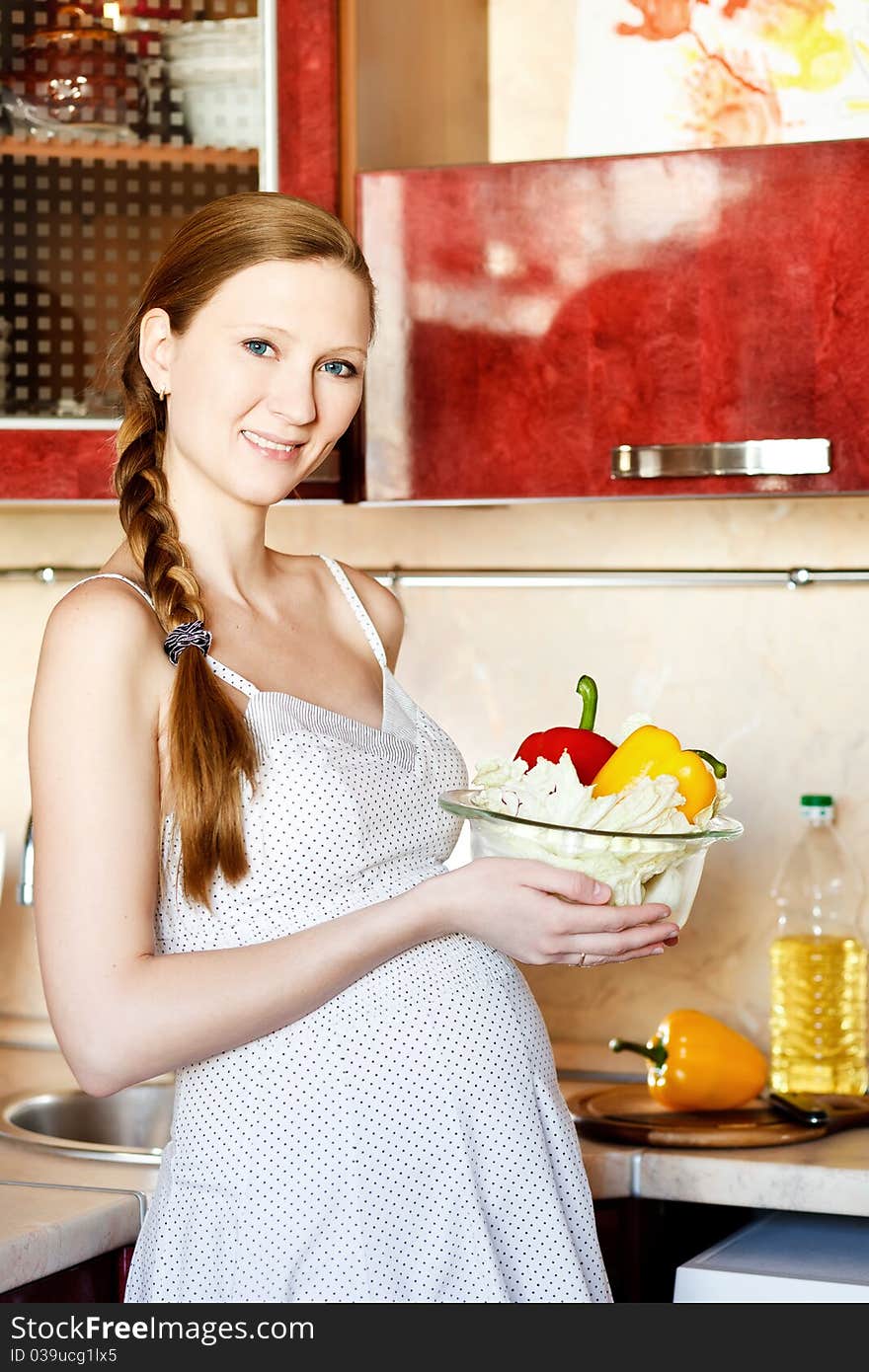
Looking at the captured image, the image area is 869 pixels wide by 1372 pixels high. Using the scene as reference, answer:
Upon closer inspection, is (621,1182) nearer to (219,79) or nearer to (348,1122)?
(348,1122)

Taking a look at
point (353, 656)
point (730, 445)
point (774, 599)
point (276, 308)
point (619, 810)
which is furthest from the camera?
point (774, 599)

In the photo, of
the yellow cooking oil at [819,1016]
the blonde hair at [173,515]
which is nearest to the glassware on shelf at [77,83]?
the blonde hair at [173,515]

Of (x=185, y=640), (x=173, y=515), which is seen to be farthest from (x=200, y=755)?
(x=173, y=515)

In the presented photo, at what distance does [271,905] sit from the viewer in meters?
1.14

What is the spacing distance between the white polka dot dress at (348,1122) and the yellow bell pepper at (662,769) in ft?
0.57

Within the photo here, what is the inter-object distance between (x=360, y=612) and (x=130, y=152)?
53 centimetres

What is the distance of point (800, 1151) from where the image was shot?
1.50 metres

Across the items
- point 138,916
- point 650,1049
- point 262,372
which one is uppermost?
point 262,372

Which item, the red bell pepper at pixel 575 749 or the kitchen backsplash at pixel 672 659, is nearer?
the red bell pepper at pixel 575 749

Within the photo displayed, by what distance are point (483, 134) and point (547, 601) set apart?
0.54m

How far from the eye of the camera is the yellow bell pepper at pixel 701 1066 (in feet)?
5.39

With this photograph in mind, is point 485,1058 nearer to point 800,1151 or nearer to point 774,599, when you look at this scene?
point 800,1151

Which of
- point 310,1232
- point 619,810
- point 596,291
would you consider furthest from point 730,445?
point 310,1232

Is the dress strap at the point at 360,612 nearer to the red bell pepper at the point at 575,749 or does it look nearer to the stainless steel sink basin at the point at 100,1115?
the red bell pepper at the point at 575,749
